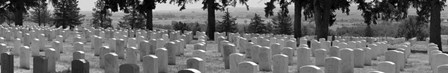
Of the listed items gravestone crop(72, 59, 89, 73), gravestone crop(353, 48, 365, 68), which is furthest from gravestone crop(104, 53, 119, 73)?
gravestone crop(353, 48, 365, 68)

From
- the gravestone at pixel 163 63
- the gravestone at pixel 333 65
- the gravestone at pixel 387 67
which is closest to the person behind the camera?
the gravestone at pixel 387 67

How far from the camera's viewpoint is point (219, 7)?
A: 2547 centimetres

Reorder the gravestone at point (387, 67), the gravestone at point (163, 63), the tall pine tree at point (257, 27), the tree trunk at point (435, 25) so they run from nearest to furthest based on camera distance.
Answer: the gravestone at point (387, 67) → the gravestone at point (163, 63) → the tree trunk at point (435, 25) → the tall pine tree at point (257, 27)

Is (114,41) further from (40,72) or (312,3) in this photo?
(312,3)

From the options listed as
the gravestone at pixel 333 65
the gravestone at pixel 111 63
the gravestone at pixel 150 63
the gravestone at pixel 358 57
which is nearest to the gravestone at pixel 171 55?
the gravestone at pixel 111 63

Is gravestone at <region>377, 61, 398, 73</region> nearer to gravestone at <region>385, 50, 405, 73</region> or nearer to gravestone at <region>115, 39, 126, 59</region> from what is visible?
gravestone at <region>385, 50, 405, 73</region>

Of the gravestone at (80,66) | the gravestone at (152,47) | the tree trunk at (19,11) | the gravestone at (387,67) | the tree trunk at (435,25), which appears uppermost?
the tree trunk at (19,11)

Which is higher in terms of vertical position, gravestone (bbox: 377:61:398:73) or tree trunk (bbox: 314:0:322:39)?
tree trunk (bbox: 314:0:322:39)

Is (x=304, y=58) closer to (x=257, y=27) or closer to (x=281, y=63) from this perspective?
(x=281, y=63)

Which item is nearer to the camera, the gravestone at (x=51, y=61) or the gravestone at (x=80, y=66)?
the gravestone at (x=80, y=66)

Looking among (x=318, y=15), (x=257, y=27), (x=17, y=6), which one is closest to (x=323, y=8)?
(x=318, y=15)

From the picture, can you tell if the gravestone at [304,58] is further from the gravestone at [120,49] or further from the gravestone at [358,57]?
the gravestone at [120,49]

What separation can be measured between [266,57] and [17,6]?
24955 millimetres

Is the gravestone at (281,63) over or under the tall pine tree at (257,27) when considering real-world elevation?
under
